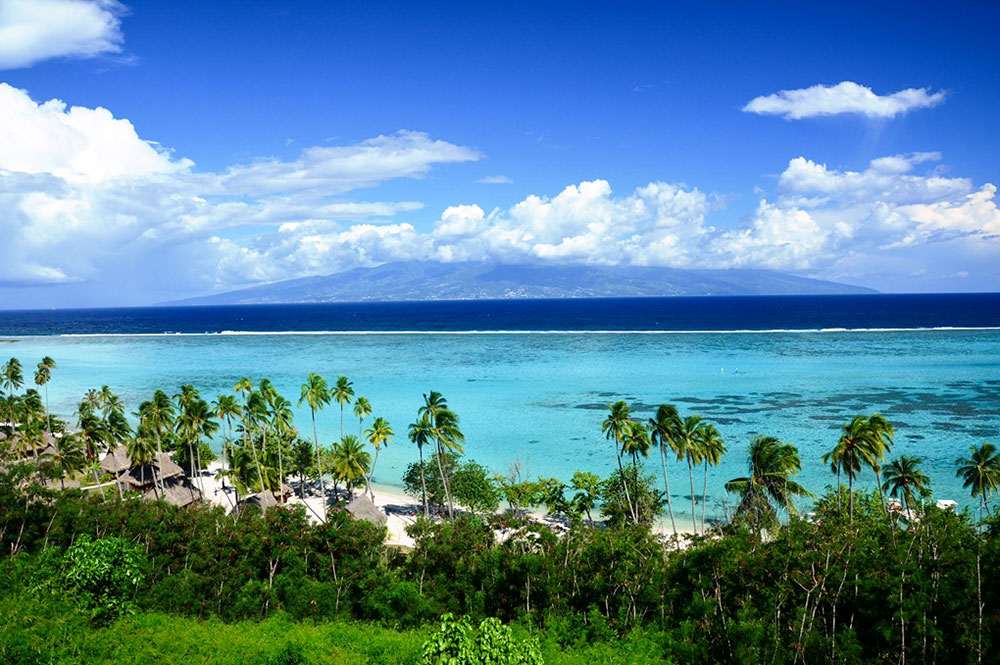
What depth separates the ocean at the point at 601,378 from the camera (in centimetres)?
4575

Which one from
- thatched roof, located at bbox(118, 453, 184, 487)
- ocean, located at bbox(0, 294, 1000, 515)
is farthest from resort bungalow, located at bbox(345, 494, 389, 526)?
thatched roof, located at bbox(118, 453, 184, 487)

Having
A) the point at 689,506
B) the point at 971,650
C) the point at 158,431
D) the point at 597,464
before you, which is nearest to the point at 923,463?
the point at 689,506

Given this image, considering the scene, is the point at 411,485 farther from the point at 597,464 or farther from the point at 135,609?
the point at 135,609

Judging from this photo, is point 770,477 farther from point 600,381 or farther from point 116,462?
point 600,381

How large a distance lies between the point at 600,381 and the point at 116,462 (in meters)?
50.8

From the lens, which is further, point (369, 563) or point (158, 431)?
point (158, 431)

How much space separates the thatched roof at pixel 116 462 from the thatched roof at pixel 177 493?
3.27 metres

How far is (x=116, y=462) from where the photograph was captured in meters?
36.8

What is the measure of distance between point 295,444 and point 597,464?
2105cm

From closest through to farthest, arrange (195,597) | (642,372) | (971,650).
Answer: (971,650)
(195,597)
(642,372)

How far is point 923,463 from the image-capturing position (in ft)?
132

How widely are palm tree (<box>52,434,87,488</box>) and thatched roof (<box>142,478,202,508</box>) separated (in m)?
4.01

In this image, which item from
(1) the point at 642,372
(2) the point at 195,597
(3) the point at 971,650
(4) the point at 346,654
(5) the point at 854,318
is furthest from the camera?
(5) the point at 854,318

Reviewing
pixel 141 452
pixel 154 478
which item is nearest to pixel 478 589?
pixel 154 478
